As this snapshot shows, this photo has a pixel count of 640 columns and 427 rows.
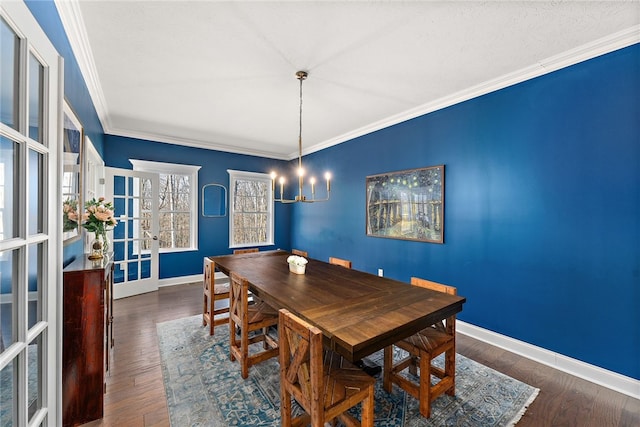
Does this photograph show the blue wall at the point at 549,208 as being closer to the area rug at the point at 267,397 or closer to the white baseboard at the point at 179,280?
the area rug at the point at 267,397

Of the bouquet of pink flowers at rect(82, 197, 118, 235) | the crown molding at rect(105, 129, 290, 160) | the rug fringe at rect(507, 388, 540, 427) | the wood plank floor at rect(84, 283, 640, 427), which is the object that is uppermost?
the crown molding at rect(105, 129, 290, 160)

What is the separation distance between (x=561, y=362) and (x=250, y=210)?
527 cm

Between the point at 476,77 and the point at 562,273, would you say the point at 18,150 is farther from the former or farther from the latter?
the point at 562,273

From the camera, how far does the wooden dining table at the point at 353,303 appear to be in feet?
4.36

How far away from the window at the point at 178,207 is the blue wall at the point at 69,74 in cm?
Result: 195

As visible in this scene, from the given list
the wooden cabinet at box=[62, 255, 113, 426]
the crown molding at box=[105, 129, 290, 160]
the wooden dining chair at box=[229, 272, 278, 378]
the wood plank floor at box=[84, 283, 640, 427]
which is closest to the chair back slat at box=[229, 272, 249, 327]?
the wooden dining chair at box=[229, 272, 278, 378]

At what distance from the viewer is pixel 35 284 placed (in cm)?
115

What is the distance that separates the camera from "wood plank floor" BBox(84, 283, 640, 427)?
176cm

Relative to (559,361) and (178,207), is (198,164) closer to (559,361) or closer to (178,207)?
(178,207)

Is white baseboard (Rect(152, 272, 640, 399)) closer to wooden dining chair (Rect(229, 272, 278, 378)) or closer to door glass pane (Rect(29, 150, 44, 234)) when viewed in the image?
wooden dining chair (Rect(229, 272, 278, 378))

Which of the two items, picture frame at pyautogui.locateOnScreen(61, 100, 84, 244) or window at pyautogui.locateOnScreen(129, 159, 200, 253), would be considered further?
window at pyautogui.locateOnScreen(129, 159, 200, 253)

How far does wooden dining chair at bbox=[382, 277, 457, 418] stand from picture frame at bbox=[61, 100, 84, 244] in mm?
2436

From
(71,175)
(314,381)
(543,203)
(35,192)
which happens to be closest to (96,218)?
(71,175)

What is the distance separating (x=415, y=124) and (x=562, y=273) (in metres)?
2.27
